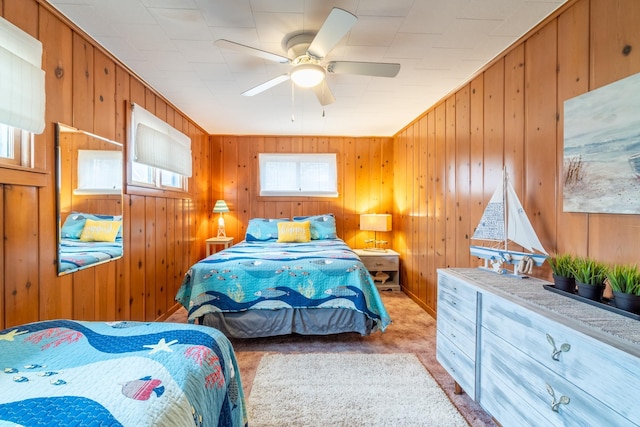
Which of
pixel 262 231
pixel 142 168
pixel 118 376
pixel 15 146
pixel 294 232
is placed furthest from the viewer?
pixel 262 231

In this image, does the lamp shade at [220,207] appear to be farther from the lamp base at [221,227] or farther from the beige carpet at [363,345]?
the beige carpet at [363,345]

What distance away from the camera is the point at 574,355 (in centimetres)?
98

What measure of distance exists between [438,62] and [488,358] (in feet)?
6.68

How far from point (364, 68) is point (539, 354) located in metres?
1.82

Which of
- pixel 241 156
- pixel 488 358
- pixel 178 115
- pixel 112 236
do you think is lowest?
pixel 488 358

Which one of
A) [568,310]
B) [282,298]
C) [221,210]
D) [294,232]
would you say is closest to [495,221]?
[568,310]

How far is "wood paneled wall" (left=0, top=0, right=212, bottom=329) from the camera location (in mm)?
1460

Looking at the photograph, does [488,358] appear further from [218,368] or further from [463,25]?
[463,25]

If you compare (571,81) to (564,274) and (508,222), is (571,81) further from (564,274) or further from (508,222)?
(564,274)

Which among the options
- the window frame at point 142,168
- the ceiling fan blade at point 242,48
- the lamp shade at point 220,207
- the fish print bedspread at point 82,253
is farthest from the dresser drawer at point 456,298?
the lamp shade at point 220,207

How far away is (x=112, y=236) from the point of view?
7.20 feet

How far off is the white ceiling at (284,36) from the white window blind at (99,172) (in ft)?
2.52

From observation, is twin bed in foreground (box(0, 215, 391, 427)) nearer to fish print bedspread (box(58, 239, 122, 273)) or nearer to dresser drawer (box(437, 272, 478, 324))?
fish print bedspread (box(58, 239, 122, 273))

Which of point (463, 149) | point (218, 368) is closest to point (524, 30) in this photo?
point (463, 149)
